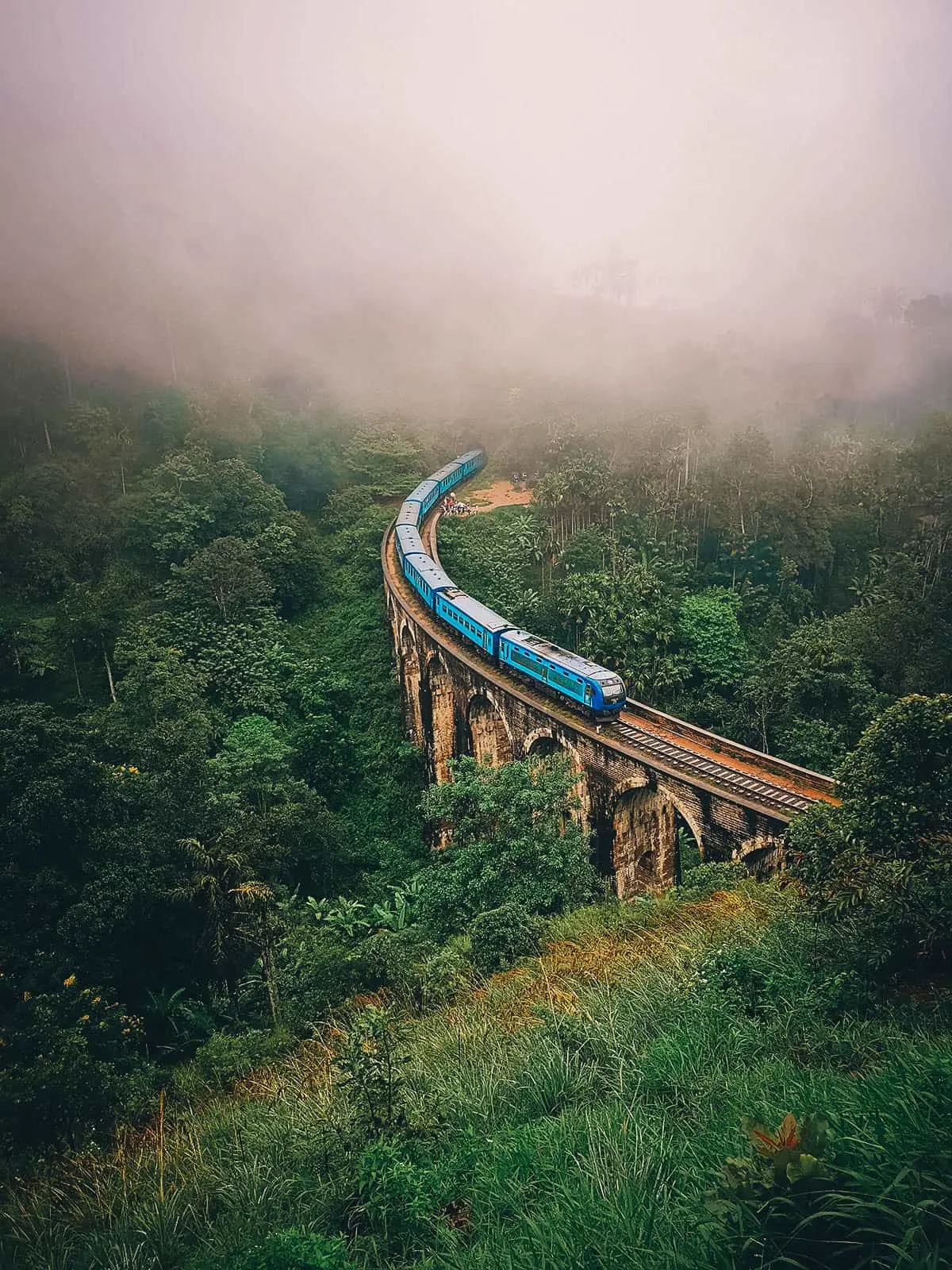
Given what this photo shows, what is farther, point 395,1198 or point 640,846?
point 640,846

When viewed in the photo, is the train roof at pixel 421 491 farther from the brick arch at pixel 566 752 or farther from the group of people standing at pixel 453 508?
the brick arch at pixel 566 752

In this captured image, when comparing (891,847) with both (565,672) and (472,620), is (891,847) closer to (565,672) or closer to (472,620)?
(565,672)

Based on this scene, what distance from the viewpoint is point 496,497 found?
4931 cm

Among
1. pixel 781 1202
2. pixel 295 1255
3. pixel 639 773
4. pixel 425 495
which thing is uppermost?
pixel 781 1202

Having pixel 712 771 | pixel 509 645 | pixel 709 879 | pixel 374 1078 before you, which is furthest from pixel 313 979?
pixel 509 645

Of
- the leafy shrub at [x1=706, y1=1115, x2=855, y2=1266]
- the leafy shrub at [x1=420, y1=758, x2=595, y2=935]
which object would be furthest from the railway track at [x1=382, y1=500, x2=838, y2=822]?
the leafy shrub at [x1=706, y1=1115, x2=855, y2=1266]

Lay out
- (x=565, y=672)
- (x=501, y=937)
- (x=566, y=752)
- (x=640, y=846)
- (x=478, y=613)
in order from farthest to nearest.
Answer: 1. (x=478, y=613)
2. (x=565, y=672)
3. (x=566, y=752)
4. (x=640, y=846)
5. (x=501, y=937)

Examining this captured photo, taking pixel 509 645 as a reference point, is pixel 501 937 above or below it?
above

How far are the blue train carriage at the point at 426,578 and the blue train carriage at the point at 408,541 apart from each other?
2.01 ft

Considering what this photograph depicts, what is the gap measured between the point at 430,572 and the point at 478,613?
4728mm

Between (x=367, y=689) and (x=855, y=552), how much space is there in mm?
28018

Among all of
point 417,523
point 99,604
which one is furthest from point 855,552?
→ point 99,604

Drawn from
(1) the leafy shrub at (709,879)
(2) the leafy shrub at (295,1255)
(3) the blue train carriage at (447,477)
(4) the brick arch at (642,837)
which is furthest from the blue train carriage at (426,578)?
(2) the leafy shrub at (295,1255)

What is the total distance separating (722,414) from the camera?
50.8m
